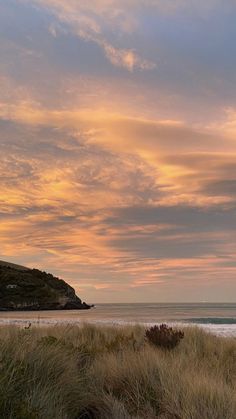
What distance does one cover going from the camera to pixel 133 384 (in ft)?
26.3

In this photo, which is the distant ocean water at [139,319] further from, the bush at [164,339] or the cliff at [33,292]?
the cliff at [33,292]

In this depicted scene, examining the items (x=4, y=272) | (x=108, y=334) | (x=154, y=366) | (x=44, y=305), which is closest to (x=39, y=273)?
(x=4, y=272)

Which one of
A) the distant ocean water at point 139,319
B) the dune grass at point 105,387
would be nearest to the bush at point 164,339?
the dune grass at point 105,387

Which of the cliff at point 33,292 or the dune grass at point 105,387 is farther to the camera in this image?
the cliff at point 33,292

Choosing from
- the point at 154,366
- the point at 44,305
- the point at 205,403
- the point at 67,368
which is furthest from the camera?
the point at 44,305

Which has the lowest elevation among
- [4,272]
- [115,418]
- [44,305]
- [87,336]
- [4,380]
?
[115,418]

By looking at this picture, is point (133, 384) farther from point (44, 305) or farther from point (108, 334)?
point (44, 305)

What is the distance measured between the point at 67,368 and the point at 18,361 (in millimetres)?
1010

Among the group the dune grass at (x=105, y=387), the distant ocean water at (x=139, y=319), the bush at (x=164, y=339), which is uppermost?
the distant ocean water at (x=139, y=319)

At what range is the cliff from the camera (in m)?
85.9

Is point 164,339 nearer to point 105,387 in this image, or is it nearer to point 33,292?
point 105,387

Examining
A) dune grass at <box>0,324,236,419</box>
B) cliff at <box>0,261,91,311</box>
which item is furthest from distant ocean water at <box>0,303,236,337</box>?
cliff at <box>0,261,91,311</box>

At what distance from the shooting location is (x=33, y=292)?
91500mm

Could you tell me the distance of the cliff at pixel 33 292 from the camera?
85.9m
